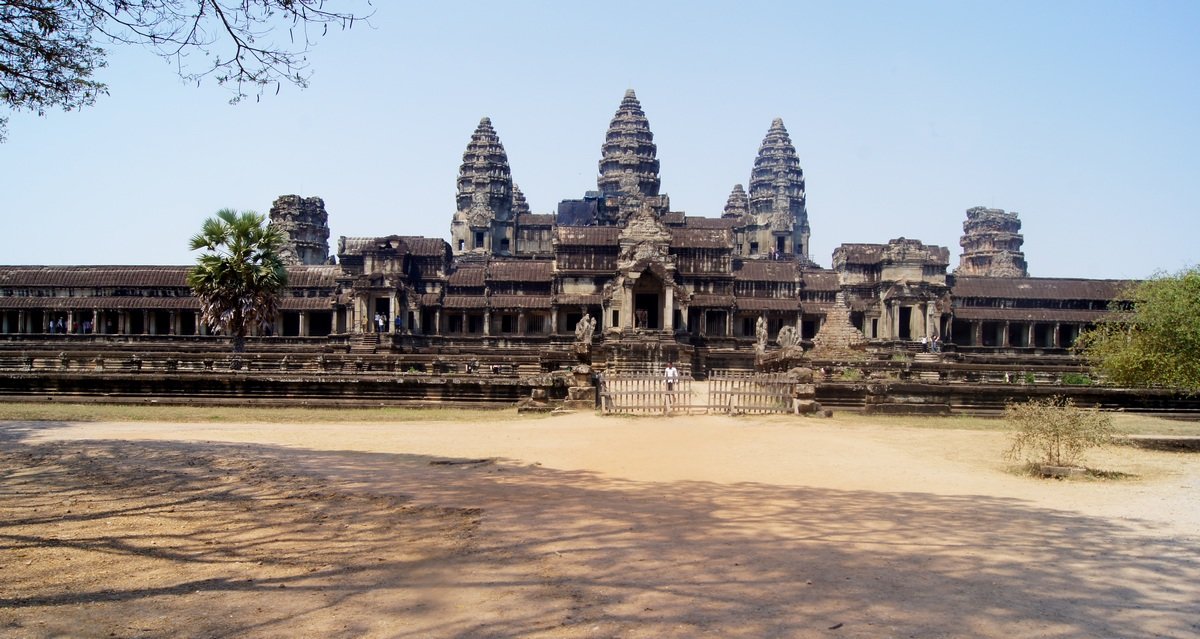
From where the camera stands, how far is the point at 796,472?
11.3 m

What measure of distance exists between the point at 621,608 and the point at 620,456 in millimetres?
7054

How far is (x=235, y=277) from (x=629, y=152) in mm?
44852

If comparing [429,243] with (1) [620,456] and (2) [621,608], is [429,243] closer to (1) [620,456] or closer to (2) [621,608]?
(1) [620,456]

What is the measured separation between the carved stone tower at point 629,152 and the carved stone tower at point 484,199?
865cm

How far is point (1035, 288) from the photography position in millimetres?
51000

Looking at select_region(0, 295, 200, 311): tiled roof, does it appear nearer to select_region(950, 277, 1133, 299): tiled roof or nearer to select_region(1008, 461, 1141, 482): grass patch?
select_region(950, 277, 1133, 299): tiled roof

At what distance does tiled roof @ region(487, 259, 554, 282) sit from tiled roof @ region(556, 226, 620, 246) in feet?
7.01

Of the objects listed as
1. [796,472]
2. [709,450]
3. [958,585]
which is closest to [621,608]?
[958,585]

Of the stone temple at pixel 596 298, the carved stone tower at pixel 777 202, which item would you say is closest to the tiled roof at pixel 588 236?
the stone temple at pixel 596 298

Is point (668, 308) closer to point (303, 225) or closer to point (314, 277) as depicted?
point (314, 277)

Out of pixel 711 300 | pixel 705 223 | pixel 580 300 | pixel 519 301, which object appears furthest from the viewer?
pixel 705 223

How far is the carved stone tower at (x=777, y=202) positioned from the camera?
250ft

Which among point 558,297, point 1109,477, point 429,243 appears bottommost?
point 1109,477

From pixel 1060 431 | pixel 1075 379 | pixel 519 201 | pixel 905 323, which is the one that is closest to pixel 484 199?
pixel 519 201
